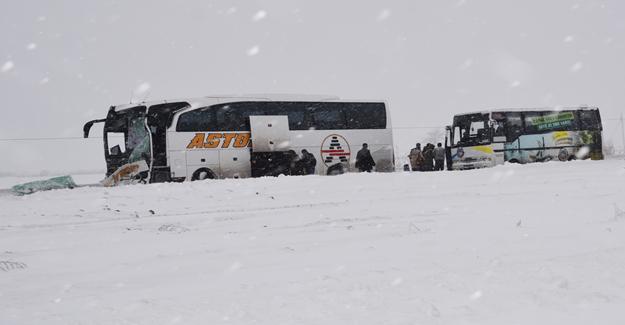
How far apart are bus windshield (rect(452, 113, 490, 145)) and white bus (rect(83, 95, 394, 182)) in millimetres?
3780

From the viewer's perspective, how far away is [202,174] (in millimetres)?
19609

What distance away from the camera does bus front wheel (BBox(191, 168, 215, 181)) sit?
19.5 metres

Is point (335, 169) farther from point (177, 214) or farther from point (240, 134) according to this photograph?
point (177, 214)

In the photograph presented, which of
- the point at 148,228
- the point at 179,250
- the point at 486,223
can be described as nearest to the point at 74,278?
the point at 179,250

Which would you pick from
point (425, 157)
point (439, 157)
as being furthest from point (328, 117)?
point (439, 157)

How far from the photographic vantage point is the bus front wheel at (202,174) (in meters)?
19.5

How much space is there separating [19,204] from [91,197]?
1.37 metres

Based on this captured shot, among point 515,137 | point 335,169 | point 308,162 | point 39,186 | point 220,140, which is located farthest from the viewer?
point 515,137

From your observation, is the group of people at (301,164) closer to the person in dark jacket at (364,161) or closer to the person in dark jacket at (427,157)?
the person in dark jacket at (364,161)

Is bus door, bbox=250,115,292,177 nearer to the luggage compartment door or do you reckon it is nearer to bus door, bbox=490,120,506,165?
the luggage compartment door

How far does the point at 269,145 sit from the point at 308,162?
1.53 meters

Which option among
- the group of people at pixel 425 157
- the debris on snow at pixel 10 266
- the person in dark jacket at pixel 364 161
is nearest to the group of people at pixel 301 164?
the person in dark jacket at pixel 364 161

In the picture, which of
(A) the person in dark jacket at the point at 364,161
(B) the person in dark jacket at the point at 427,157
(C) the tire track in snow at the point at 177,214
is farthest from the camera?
(B) the person in dark jacket at the point at 427,157

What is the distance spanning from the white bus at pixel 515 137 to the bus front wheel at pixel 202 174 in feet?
36.1
